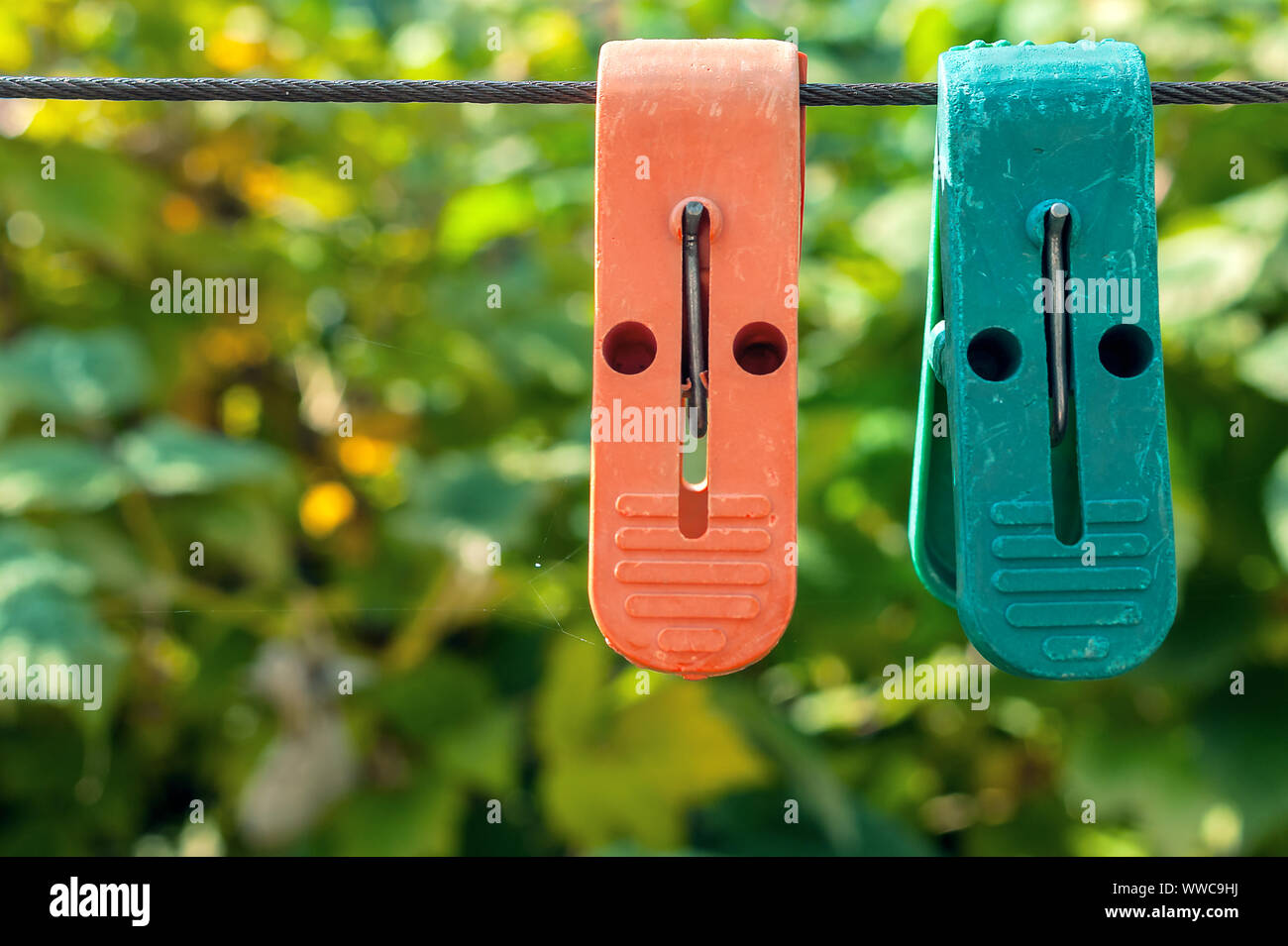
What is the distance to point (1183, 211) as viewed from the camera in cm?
199

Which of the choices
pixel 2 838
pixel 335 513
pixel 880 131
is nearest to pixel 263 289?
pixel 335 513

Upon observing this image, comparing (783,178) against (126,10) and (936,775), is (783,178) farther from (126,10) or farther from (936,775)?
(126,10)

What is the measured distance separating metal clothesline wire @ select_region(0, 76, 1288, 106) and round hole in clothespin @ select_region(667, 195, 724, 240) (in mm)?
113

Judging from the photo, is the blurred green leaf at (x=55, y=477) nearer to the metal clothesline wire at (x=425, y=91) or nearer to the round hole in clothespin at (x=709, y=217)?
the metal clothesline wire at (x=425, y=91)

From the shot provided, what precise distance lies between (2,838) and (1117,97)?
1.82 m

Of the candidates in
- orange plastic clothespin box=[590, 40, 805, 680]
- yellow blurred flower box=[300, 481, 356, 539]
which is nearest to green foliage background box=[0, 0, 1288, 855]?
yellow blurred flower box=[300, 481, 356, 539]

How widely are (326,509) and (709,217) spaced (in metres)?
1.52

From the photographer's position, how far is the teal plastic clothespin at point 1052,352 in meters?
0.76

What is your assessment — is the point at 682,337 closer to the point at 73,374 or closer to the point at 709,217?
the point at 709,217

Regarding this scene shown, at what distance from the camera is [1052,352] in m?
0.78

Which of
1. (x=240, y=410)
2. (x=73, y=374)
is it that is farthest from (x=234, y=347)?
(x=73, y=374)

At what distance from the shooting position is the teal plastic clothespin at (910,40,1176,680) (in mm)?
764

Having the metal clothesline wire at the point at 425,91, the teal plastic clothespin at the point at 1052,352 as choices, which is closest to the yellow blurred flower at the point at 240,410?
the metal clothesline wire at the point at 425,91

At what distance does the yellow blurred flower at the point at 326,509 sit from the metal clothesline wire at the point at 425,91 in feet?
4.30
